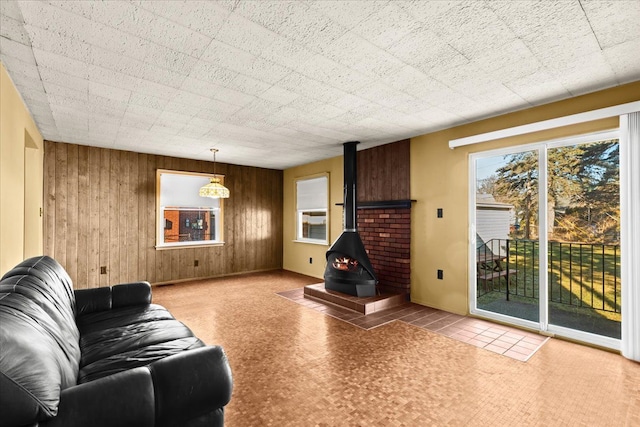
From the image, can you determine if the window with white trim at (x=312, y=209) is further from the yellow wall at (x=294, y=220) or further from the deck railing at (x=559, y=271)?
the deck railing at (x=559, y=271)

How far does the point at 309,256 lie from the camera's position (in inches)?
257

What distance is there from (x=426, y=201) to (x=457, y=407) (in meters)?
2.75

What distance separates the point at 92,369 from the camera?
1.60m

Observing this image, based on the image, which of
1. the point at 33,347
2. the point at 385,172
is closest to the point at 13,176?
the point at 33,347

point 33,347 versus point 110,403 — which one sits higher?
point 33,347

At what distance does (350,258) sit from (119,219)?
13.1ft

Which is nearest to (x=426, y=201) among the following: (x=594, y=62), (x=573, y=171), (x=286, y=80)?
(x=573, y=171)

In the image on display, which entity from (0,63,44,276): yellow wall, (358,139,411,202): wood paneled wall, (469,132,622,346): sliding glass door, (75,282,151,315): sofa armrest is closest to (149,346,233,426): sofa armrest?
(75,282,151,315): sofa armrest

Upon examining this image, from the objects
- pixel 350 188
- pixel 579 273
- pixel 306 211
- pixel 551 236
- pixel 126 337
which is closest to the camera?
pixel 126 337

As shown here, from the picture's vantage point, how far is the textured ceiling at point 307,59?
68.7 inches

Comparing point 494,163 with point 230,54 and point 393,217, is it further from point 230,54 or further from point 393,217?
point 230,54

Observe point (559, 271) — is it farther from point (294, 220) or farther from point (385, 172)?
point (294, 220)

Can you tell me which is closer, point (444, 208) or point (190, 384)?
point (190, 384)

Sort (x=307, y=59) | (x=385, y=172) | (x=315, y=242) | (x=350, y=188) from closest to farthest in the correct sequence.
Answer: (x=307, y=59) < (x=350, y=188) < (x=385, y=172) < (x=315, y=242)
